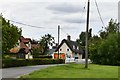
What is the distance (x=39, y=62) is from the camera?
63.7 metres

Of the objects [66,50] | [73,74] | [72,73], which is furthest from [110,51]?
[66,50]

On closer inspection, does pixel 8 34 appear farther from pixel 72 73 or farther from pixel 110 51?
pixel 72 73

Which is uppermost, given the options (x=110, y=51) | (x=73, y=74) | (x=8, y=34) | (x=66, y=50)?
(x=8, y=34)

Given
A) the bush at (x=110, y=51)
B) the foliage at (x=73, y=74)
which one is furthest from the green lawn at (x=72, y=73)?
the bush at (x=110, y=51)

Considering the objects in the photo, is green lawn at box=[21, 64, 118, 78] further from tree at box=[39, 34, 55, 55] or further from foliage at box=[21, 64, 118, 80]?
tree at box=[39, 34, 55, 55]

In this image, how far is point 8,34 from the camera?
49250 mm

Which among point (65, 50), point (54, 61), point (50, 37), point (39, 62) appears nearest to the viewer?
point (39, 62)

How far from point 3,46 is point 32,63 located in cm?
1285

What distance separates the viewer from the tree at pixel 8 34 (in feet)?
156

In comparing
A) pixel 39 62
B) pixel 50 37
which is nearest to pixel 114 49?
pixel 39 62

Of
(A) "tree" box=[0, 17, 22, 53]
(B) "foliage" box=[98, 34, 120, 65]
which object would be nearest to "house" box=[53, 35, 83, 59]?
(B) "foliage" box=[98, 34, 120, 65]

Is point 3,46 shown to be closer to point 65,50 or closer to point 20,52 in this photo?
point 20,52

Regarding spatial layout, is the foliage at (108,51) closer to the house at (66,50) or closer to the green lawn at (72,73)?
the green lawn at (72,73)

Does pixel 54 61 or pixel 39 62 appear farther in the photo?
pixel 54 61
